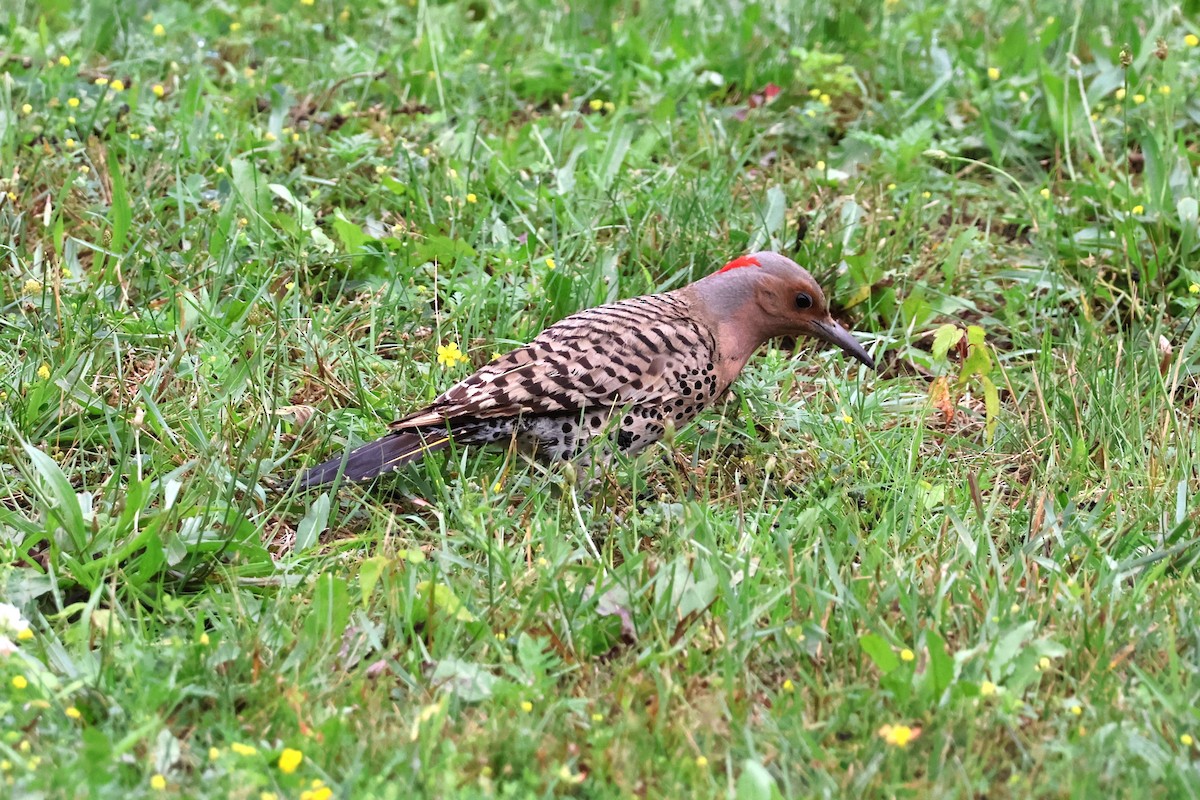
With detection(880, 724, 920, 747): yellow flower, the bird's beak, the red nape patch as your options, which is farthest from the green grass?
the red nape patch

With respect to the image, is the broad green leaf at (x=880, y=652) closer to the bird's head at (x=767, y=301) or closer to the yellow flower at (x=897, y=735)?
the yellow flower at (x=897, y=735)

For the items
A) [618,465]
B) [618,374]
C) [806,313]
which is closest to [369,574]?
[618,465]

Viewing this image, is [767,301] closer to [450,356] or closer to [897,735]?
[450,356]

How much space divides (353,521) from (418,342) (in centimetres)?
105

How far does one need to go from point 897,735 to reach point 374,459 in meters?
1.83

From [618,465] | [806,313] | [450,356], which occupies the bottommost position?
[618,465]

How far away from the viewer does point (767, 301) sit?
4.96m

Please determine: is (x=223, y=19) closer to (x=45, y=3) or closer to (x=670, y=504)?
(x=45, y=3)

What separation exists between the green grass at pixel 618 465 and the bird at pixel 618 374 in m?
0.13

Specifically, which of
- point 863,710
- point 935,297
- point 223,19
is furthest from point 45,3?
point 863,710

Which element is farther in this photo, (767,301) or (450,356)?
(767,301)

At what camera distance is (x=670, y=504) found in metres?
4.29

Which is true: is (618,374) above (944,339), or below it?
above

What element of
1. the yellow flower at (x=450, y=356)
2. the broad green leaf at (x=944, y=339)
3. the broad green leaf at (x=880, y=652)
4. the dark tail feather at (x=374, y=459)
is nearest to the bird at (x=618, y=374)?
the dark tail feather at (x=374, y=459)
